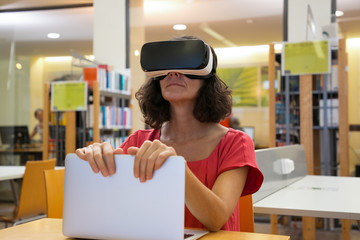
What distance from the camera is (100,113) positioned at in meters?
5.87

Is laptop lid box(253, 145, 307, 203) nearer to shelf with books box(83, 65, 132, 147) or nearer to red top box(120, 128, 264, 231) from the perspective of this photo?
red top box(120, 128, 264, 231)

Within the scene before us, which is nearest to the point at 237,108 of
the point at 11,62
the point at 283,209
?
the point at 11,62

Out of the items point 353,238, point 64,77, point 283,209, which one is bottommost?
point 353,238

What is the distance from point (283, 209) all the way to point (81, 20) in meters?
5.97

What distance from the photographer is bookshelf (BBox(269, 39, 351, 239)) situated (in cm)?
447

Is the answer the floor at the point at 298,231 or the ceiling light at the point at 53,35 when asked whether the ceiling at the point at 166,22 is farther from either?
the floor at the point at 298,231

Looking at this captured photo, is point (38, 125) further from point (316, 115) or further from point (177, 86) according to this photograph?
point (177, 86)

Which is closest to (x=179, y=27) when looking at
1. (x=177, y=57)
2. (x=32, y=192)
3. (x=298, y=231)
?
(x=298, y=231)

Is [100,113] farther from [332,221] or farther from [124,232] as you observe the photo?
[124,232]

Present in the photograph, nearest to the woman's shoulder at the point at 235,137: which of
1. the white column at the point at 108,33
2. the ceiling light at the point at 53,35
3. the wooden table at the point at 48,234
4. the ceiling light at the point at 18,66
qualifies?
the wooden table at the point at 48,234

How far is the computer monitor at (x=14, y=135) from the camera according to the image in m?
6.85

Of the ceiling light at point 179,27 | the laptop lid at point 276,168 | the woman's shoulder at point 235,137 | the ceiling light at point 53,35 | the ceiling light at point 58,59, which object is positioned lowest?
the laptop lid at point 276,168

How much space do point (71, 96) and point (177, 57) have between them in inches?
176

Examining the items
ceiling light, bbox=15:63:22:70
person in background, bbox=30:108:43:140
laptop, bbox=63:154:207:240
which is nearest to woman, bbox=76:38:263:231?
laptop, bbox=63:154:207:240
